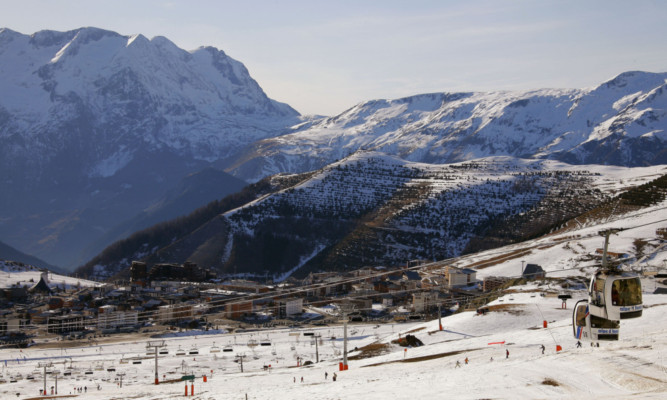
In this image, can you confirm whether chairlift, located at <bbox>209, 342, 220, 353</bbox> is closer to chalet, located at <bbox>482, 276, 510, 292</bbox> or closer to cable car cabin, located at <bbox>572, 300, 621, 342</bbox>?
chalet, located at <bbox>482, 276, 510, 292</bbox>

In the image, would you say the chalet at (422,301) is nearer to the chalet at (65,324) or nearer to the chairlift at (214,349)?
the chairlift at (214,349)

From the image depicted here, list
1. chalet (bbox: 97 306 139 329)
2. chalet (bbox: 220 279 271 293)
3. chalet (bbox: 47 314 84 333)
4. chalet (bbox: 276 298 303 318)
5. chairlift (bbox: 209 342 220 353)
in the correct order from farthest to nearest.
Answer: chalet (bbox: 220 279 271 293)
chalet (bbox: 276 298 303 318)
chalet (bbox: 97 306 139 329)
chalet (bbox: 47 314 84 333)
chairlift (bbox: 209 342 220 353)

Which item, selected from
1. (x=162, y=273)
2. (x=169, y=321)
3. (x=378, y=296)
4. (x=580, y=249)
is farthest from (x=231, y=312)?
(x=580, y=249)

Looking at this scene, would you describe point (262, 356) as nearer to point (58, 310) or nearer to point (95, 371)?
point (95, 371)

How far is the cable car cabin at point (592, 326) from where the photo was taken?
44.2 meters

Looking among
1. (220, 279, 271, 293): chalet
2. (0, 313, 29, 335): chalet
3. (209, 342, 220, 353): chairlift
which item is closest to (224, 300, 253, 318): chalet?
(220, 279, 271, 293): chalet

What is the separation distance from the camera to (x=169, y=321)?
132 m

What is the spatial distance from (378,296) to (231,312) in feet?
91.3

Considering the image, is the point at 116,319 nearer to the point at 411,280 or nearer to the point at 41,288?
the point at 41,288

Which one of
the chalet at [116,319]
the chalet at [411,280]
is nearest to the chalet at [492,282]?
the chalet at [411,280]

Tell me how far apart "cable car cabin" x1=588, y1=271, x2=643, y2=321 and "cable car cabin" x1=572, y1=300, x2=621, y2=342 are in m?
1.80

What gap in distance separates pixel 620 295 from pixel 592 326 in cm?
355

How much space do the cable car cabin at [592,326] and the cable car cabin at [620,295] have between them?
1.80 metres

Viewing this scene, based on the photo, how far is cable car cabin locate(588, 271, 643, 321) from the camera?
1642 inches
